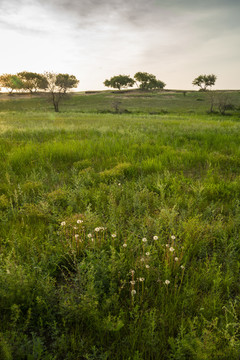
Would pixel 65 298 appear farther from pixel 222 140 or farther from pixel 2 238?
pixel 222 140

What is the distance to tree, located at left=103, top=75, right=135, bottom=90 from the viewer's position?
115 meters

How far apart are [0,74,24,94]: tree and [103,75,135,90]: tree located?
154ft

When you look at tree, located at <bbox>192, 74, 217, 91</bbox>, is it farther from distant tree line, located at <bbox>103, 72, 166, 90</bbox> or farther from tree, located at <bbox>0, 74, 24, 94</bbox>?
tree, located at <bbox>0, 74, 24, 94</bbox>

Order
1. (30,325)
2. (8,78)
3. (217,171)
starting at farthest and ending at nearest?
(8,78), (217,171), (30,325)

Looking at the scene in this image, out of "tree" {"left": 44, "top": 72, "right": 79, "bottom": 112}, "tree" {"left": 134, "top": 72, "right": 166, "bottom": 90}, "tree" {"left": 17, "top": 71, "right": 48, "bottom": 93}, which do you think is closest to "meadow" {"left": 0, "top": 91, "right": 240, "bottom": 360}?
"tree" {"left": 44, "top": 72, "right": 79, "bottom": 112}

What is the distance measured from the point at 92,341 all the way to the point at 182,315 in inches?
32.2

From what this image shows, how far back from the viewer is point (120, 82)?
116 meters

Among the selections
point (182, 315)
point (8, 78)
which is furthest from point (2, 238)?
point (8, 78)

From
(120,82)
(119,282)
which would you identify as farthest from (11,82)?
(119,282)

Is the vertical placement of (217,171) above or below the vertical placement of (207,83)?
below

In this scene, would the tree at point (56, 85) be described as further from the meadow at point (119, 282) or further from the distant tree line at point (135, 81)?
the distant tree line at point (135, 81)

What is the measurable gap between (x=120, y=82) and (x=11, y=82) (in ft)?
181

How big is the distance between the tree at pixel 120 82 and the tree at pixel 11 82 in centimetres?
4707

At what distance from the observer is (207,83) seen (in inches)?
4050
